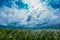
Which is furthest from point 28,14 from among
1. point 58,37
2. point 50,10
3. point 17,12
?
point 58,37

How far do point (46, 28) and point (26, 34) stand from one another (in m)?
0.38

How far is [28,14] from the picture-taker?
115 inches

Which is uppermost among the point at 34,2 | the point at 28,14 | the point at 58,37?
the point at 34,2

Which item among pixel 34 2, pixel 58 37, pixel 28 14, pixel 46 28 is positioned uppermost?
pixel 34 2

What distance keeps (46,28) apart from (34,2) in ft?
1.68

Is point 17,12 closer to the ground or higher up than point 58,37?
higher up

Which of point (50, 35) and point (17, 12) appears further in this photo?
point (17, 12)

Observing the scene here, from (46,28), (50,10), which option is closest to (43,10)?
(50,10)

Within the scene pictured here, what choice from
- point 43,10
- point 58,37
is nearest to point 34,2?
point 43,10

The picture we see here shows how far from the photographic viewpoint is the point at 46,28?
289cm

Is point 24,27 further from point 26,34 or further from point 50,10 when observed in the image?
point 50,10

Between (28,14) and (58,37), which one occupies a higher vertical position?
(28,14)

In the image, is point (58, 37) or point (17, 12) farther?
point (17, 12)

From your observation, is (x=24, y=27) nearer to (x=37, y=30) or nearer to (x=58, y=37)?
(x=37, y=30)
